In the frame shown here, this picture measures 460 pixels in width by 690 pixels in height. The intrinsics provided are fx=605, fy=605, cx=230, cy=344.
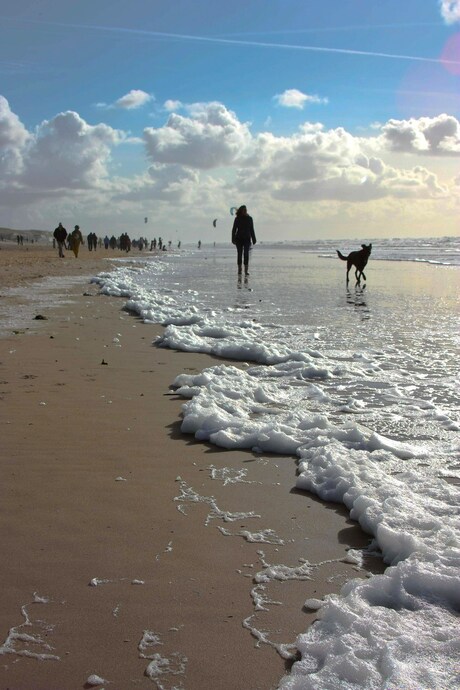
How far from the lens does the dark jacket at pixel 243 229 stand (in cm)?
1880

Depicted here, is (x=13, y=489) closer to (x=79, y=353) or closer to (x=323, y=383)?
(x=323, y=383)

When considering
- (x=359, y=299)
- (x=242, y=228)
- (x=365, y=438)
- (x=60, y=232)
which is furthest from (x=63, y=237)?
(x=365, y=438)

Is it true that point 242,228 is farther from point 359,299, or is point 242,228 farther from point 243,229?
point 359,299

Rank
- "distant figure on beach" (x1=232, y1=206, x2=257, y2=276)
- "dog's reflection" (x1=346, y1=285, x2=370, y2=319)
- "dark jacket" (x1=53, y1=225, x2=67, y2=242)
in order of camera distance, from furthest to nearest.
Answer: "dark jacket" (x1=53, y1=225, x2=67, y2=242) < "distant figure on beach" (x1=232, y1=206, x2=257, y2=276) < "dog's reflection" (x1=346, y1=285, x2=370, y2=319)

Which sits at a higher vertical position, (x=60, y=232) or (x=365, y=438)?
(x=60, y=232)

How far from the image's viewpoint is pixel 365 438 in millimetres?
3834

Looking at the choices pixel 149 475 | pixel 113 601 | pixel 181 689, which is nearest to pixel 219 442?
pixel 149 475

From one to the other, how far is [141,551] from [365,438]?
183 cm

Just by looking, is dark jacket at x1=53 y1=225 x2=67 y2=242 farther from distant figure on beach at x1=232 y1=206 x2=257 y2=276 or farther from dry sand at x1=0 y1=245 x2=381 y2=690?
dry sand at x1=0 y1=245 x2=381 y2=690


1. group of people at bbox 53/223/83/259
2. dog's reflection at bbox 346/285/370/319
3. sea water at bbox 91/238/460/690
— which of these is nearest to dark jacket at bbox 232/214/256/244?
dog's reflection at bbox 346/285/370/319

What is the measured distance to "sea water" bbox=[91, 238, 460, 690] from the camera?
6.14ft

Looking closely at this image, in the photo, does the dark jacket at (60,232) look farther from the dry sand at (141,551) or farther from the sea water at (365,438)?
the dry sand at (141,551)

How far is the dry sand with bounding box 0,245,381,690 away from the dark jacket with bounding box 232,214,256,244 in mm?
14691

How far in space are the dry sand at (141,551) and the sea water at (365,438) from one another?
0.46ft
